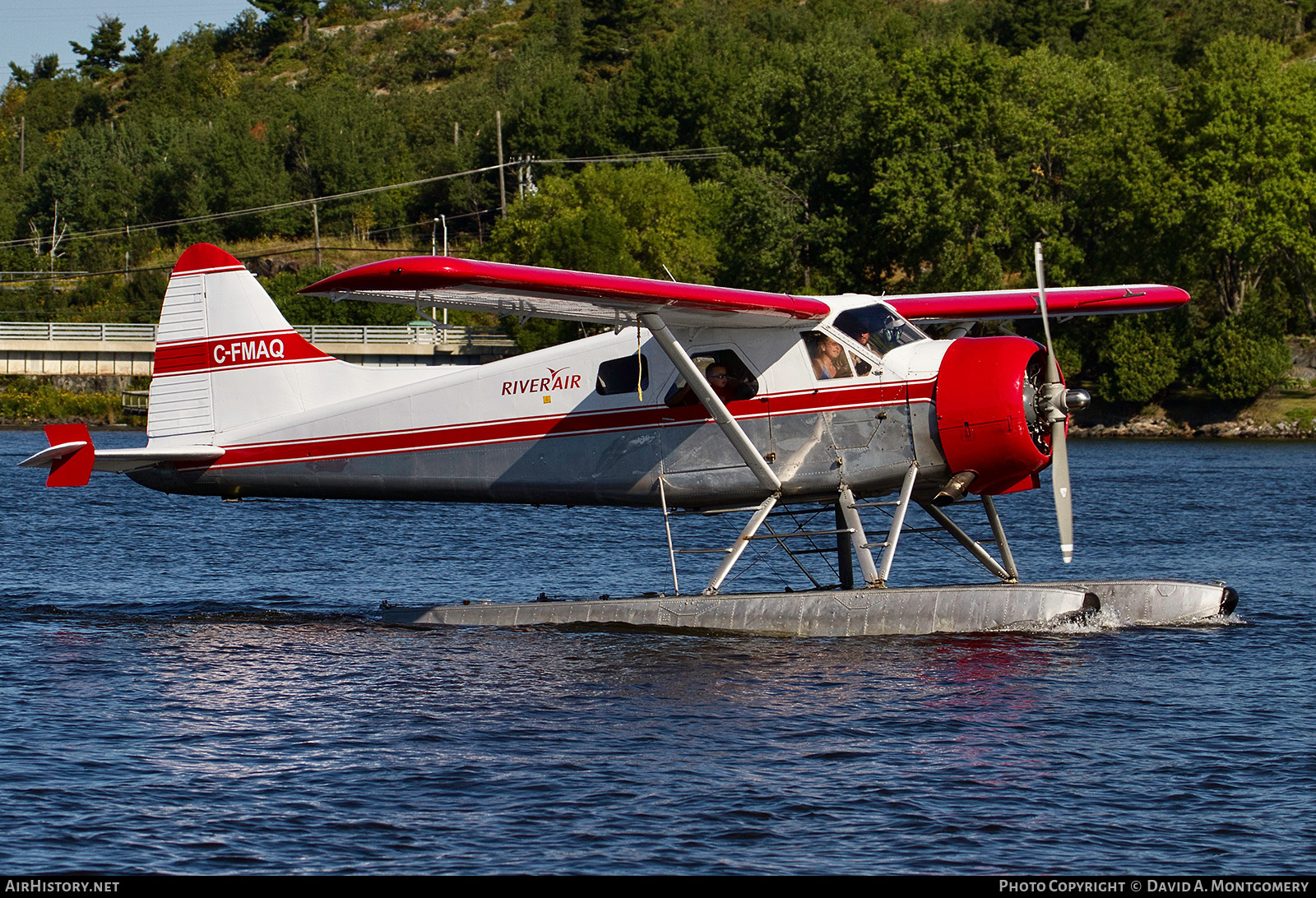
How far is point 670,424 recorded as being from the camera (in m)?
12.9

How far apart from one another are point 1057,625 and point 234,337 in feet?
28.5

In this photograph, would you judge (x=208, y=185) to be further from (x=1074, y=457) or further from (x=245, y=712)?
(x=245, y=712)

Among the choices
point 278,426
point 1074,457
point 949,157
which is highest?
point 949,157

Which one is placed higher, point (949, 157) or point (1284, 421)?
point (949, 157)

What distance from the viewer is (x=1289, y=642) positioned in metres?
12.6

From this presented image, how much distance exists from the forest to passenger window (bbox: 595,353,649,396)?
124ft

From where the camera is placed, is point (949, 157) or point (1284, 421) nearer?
point (1284, 421)

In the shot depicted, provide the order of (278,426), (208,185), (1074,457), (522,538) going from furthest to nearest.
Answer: (208,185)
(1074,457)
(522,538)
(278,426)

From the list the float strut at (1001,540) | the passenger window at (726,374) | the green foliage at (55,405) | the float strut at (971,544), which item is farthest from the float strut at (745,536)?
the green foliage at (55,405)

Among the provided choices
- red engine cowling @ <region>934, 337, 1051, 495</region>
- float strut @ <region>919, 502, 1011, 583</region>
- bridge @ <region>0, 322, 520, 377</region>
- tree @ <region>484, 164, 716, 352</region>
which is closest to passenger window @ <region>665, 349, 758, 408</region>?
red engine cowling @ <region>934, 337, 1051, 495</region>

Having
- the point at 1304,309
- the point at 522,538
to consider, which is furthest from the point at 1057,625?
the point at 1304,309

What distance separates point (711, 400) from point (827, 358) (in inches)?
46.6

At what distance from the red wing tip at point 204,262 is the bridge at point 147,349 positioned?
42.3 metres

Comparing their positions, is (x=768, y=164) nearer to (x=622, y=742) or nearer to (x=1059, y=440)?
(x=1059, y=440)
